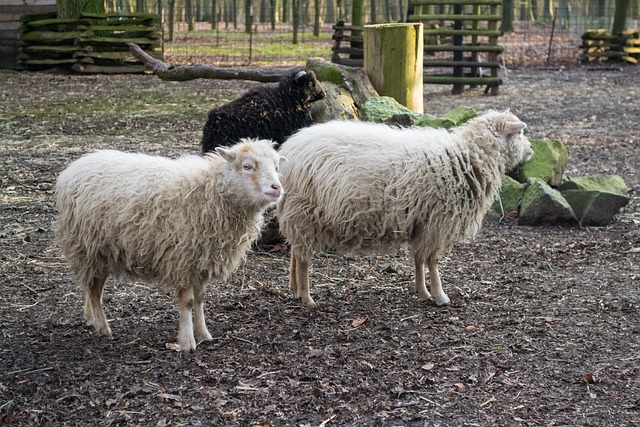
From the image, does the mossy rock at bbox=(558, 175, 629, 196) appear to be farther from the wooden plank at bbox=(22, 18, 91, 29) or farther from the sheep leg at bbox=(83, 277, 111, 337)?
the wooden plank at bbox=(22, 18, 91, 29)

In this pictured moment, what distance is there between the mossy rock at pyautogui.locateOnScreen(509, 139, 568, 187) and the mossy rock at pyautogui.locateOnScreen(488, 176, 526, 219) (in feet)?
0.70

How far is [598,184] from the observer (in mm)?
8469

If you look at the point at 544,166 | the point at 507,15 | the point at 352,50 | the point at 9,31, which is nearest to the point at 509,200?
the point at 544,166

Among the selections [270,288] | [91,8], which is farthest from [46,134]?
[91,8]

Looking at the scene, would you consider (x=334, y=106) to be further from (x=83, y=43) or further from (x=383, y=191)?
(x=83, y=43)

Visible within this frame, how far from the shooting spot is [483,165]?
6.14 meters

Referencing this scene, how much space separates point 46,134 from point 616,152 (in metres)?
7.66

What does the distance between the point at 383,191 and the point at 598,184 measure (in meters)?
3.48

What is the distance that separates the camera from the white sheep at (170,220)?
5.02 meters

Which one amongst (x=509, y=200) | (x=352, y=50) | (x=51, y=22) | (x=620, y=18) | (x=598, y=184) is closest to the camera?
(x=509, y=200)

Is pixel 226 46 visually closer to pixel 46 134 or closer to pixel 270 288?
pixel 46 134

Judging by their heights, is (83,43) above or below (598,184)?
above

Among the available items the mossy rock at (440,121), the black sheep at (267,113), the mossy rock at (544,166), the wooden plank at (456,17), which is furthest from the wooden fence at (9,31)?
the mossy rock at (544,166)

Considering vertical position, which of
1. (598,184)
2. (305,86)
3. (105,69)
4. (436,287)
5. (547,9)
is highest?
(547,9)
